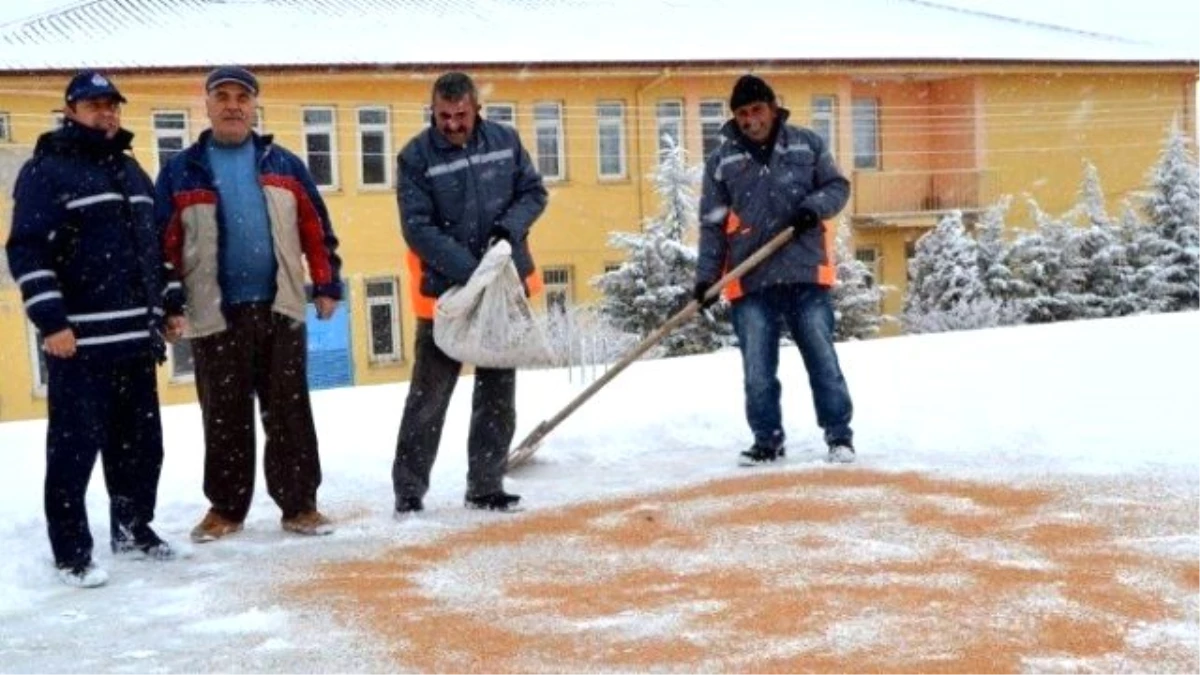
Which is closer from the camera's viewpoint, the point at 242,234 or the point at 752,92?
the point at 242,234

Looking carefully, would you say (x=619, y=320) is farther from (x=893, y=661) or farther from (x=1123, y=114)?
(x=893, y=661)

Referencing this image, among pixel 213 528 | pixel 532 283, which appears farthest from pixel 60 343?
pixel 532 283

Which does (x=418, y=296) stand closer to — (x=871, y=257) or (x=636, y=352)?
(x=636, y=352)

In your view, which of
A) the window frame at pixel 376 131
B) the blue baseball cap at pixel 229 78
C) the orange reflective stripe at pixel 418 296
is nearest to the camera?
the blue baseball cap at pixel 229 78

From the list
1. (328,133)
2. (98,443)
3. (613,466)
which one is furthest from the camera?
(328,133)

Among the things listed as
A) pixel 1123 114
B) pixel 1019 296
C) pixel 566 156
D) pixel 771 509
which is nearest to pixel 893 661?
pixel 771 509

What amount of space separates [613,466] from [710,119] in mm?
20558

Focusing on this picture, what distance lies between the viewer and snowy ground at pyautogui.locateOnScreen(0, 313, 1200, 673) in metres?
4.28

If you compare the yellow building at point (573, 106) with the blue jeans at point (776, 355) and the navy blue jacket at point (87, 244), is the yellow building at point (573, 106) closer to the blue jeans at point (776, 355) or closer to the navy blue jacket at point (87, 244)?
the blue jeans at point (776, 355)

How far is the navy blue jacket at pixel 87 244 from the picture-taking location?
4957 mm

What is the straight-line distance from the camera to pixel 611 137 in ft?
85.9

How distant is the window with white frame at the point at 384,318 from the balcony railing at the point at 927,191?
29.4 feet

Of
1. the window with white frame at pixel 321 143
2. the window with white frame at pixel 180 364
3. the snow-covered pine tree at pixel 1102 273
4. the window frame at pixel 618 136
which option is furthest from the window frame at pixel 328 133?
the snow-covered pine tree at pixel 1102 273

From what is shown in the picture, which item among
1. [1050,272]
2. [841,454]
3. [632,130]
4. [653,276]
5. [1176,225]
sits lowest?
[841,454]
